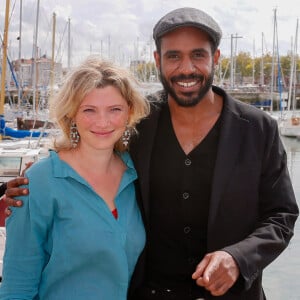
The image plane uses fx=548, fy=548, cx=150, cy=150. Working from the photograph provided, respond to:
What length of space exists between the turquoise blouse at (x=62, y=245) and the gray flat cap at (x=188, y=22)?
82cm

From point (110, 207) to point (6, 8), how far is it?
1366 cm

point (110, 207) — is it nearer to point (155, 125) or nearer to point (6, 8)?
point (155, 125)

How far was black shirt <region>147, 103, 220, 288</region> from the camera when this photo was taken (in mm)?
2537

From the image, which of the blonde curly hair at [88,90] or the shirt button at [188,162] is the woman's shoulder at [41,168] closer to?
the blonde curly hair at [88,90]

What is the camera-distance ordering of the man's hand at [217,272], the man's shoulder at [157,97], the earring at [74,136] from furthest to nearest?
1. the man's shoulder at [157,97]
2. the earring at [74,136]
3. the man's hand at [217,272]

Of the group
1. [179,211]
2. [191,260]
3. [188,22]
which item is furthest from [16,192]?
[188,22]

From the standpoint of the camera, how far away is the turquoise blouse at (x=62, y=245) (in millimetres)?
2250

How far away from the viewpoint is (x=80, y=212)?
2.29 metres

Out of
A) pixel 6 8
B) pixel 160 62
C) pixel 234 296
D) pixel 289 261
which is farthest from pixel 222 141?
pixel 6 8

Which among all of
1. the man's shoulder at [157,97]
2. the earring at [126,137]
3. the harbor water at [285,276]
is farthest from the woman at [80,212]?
the harbor water at [285,276]

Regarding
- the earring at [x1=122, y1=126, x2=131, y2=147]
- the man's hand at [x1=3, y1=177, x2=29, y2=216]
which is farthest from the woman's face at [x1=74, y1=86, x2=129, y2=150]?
the man's hand at [x1=3, y1=177, x2=29, y2=216]

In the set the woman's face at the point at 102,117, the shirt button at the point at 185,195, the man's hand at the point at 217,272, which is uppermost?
the woman's face at the point at 102,117

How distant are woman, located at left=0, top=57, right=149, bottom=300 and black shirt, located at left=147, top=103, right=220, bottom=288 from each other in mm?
153

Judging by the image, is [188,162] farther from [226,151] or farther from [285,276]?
[285,276]
